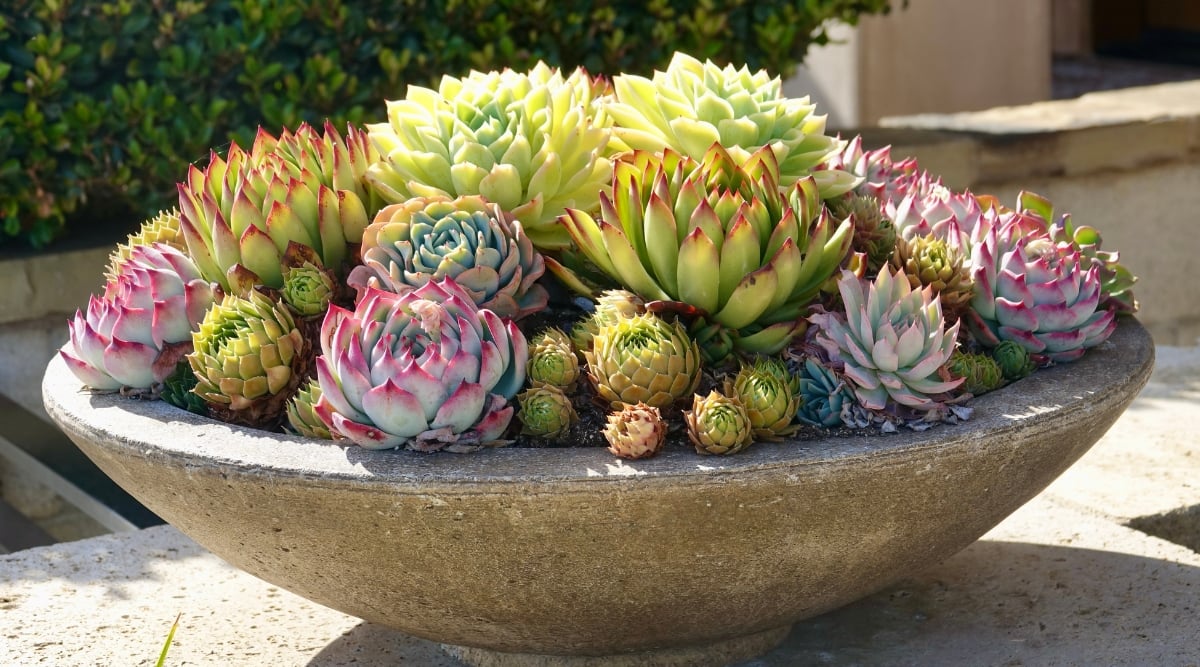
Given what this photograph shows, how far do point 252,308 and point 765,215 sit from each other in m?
Result: 0.63

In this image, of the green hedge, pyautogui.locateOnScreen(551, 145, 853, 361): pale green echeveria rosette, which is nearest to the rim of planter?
pyautogui.locateOnScreen(551, 145, 853, 361): pale green echeveria rosette

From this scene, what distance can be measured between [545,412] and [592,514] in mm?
162

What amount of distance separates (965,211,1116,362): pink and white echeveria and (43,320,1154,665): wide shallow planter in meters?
0.07

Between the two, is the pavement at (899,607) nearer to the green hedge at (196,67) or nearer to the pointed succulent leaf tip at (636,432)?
the pointed succulent leaf tip at (636,432)

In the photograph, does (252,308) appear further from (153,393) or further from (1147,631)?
(1147,631)

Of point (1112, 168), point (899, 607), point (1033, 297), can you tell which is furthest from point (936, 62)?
point (1033, 297)

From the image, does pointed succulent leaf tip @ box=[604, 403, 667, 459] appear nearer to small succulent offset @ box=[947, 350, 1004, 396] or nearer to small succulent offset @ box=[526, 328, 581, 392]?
small succulent offset @ box=[526, 328, 581, 392]

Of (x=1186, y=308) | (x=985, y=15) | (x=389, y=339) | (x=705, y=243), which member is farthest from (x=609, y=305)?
(x=985, y=15)

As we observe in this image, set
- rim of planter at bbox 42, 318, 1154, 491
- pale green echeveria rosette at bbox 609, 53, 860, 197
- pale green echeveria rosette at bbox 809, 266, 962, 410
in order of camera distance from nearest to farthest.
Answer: rim of planter at bbox 42, 318, 1154, 491, pale green echeveria rosette at bbox 809, 266, 962, 410, pale green echeveria rosette at bbox 609, 53, 860, 197

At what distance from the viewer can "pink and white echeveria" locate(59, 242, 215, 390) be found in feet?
5.98

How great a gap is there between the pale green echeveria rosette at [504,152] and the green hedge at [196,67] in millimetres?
1537

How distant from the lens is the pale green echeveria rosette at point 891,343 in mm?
1653

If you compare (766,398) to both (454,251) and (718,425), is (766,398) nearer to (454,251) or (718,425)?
(718,425)

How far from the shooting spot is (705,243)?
1.67 metres
